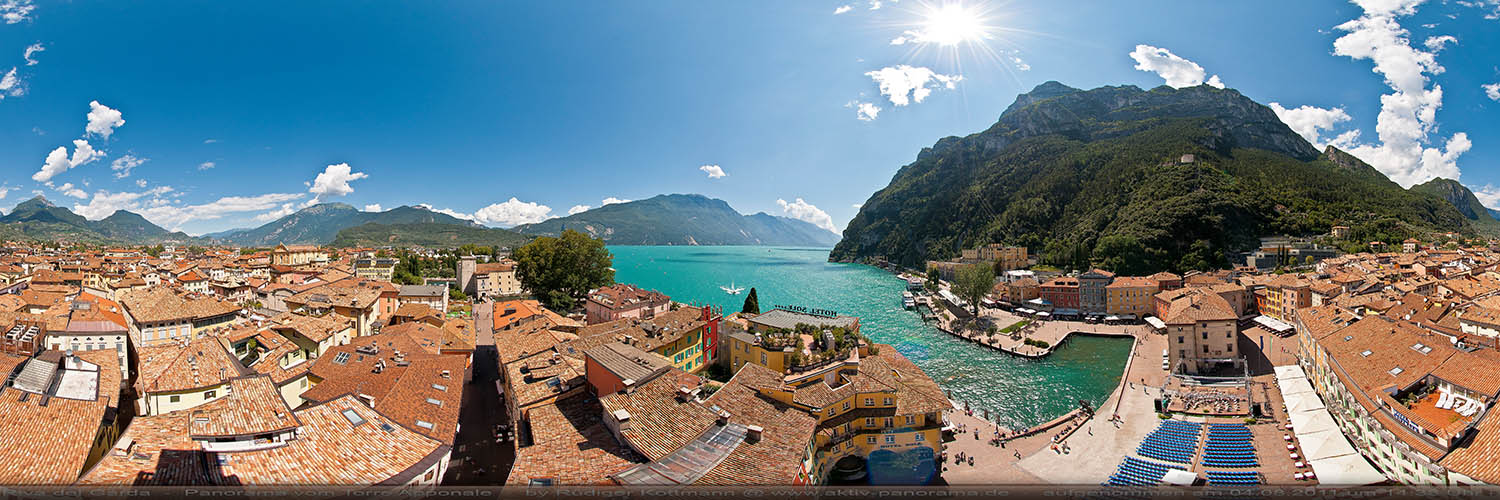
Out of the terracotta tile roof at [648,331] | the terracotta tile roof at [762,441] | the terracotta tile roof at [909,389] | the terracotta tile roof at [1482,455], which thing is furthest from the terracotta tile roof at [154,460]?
the terracotta tile roof at [1482,455]

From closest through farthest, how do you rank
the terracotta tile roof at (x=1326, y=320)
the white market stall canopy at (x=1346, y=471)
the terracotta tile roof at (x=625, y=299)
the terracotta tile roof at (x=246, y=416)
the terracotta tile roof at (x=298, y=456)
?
the terracotta tile roof at (x=298, y=456), the terracotta tile roof at (x=246, y=416), the white market stall canopy at (x=1346, y=471), the terracotta tile roof at (x=1326, y=320), the terracotta tile roof at (x=625, y=299)

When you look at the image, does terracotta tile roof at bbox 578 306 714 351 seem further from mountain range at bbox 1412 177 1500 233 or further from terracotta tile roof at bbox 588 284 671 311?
mountain range at bbox 1412 177 1500 233

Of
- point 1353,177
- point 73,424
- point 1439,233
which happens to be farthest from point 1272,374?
point 1353,177

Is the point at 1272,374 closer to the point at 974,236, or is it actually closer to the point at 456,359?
the point at 456,359

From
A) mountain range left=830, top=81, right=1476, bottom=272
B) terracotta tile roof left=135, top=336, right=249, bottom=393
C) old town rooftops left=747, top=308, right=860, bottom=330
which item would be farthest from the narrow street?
mountain range left=830, top=81, right=1476, bottom=272

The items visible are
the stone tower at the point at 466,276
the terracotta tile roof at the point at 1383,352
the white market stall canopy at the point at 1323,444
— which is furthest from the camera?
the stone tower at the point at 466,276

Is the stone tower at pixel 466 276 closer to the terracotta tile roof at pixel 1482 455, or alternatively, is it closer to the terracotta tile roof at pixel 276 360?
the terracotta tile roof at pixel 276 360
